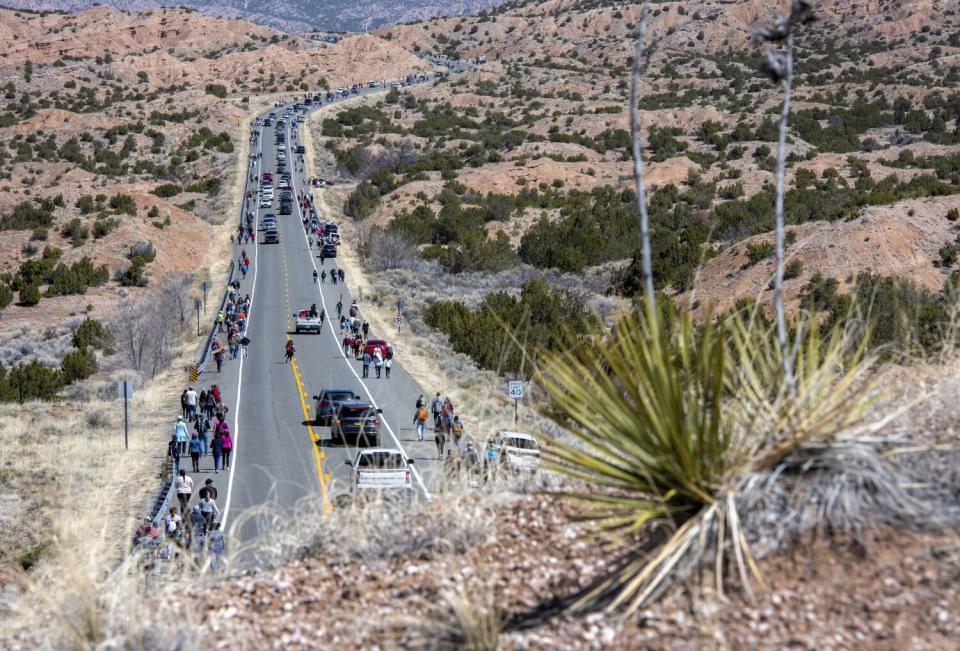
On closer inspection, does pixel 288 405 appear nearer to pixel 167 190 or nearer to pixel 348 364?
pixel 348 364

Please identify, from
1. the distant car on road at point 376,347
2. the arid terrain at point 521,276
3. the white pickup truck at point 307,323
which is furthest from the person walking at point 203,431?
the white pickup truck at point 307,323

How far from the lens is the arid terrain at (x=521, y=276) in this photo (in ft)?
20.9

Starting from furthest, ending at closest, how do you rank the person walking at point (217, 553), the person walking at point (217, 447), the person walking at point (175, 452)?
the person walking at point (175, 452) < the person walking at point (217, 447) < the person walking at point (217, 553)

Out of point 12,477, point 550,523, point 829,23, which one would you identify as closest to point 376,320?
point 12,477

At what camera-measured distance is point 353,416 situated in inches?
1088

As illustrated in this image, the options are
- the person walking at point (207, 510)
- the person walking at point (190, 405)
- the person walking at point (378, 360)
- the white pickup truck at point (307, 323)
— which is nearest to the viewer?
the person walking at point (207, 510)

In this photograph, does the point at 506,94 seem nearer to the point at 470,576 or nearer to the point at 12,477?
the point at 12,477

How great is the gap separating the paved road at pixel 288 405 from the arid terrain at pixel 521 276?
1477 millimetres

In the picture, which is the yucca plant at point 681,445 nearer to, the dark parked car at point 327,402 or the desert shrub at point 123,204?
the dark parked car at point 327,402

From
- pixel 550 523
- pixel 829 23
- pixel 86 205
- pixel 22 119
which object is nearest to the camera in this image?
pixel 550 523

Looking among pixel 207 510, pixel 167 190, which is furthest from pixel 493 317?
pixel 167 190

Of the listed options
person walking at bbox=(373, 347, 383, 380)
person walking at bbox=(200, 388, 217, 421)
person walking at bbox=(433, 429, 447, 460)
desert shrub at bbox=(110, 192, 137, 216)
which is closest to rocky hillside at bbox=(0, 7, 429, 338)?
desert shrub at bbox=(110, 192, 137, 216)

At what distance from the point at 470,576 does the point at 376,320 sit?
1775 inches

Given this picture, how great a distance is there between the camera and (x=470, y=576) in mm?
7195
